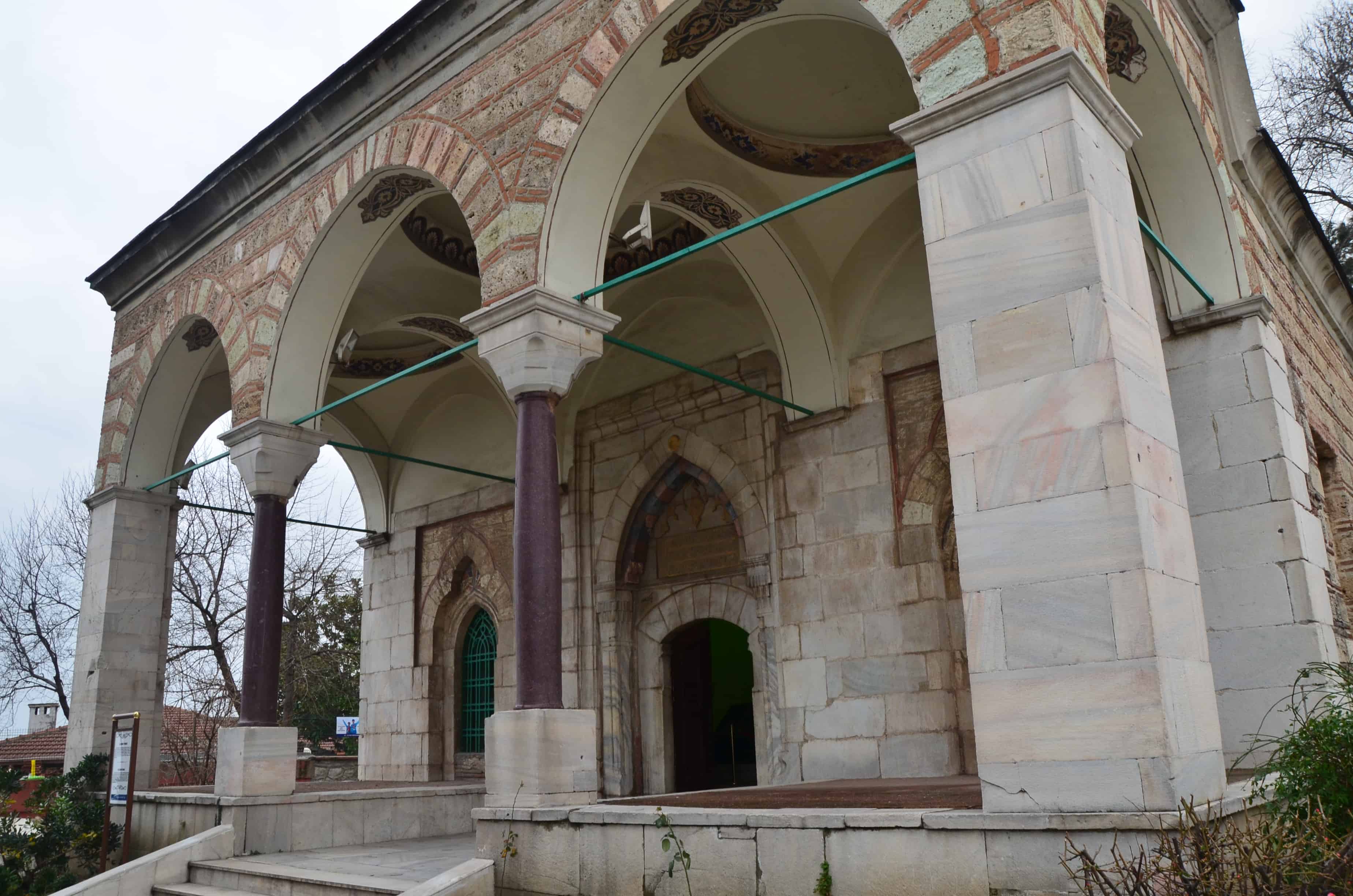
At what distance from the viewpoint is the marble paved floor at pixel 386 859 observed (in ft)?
17.4

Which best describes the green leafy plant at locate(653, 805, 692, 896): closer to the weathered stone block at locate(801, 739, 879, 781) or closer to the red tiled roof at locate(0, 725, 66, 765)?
the weathered stone block at locate(801, 739, 879, 781)

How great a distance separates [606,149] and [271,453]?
3.37 meters

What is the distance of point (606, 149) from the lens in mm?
5586

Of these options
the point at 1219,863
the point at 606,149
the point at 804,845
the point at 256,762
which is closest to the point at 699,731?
the point at 256,762

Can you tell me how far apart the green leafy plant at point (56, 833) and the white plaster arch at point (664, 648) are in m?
3.83

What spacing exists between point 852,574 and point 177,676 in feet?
39.6

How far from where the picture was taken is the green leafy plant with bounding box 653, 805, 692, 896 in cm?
385

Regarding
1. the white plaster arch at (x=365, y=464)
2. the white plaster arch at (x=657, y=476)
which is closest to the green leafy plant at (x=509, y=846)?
the white plaster arch at (x=657, y=476)

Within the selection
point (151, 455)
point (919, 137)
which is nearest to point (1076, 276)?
point (919, 137)

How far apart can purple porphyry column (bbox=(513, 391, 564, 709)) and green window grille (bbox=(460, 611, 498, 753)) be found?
471 cm

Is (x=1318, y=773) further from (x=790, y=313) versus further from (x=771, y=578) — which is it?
(x=790, y=313)

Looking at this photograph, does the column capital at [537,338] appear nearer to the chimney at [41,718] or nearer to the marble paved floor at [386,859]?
the marble paved floor at [386,859]

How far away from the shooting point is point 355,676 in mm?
18766

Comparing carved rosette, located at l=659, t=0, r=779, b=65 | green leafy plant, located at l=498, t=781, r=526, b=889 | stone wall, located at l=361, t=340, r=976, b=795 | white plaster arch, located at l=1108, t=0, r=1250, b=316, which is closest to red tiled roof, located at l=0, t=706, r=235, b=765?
stone wall, located at l=361, t=340, r=976, b=795
